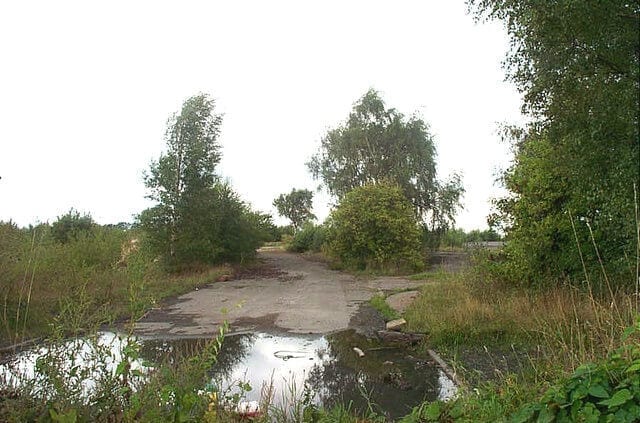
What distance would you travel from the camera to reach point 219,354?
7.70 metres

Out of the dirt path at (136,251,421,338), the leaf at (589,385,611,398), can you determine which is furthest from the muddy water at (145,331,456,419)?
the leaf at (589,385,611,398)

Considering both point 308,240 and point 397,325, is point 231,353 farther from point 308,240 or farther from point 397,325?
point 308,240

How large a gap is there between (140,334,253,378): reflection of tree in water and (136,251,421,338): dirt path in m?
0.62

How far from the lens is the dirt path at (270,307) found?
995 centimetres

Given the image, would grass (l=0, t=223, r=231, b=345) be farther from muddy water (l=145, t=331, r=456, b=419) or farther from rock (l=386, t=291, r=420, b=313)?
rock (l=386, t=291, r=420, b=313)

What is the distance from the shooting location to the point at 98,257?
51.3 feet

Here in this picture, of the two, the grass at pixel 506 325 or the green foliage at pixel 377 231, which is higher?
the green foliage at pixel 377 231

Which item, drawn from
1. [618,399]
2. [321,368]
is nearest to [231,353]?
[321,368]

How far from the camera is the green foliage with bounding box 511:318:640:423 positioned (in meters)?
2.53

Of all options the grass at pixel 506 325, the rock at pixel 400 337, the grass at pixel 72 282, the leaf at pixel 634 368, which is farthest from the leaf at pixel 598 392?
the rock at pixel 400 337

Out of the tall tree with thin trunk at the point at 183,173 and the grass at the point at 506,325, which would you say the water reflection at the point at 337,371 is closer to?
the grass at the point at 506,325

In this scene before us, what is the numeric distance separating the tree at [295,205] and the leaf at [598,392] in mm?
57307

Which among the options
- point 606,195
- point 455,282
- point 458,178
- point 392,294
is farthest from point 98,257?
point 458,178

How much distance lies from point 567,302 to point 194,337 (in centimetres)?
661
